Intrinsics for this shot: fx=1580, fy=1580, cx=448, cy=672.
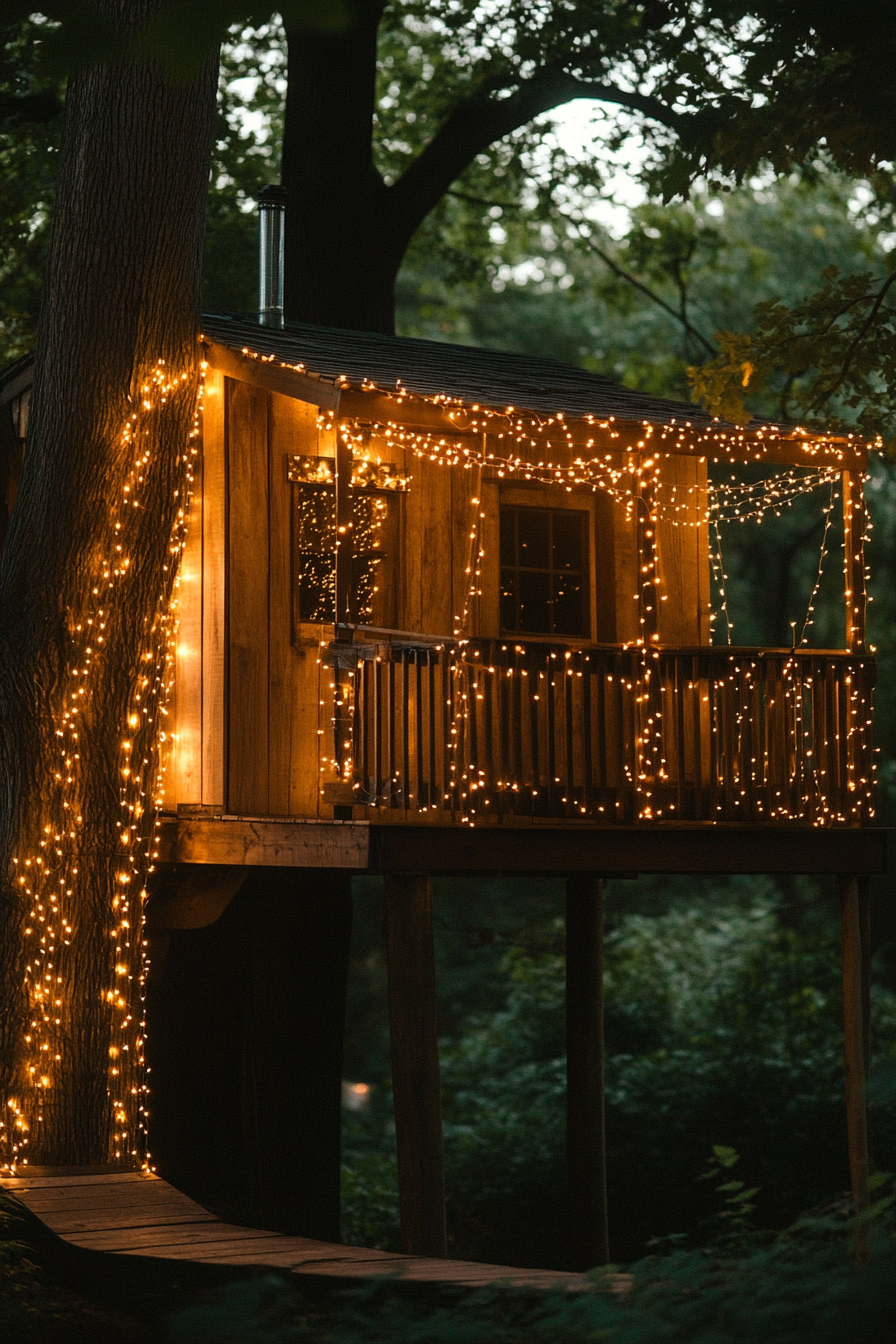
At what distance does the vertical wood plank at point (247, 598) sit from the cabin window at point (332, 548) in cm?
25

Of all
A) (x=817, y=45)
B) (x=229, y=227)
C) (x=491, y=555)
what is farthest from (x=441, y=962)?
(x=817, y=45)

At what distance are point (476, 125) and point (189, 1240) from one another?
1136cm

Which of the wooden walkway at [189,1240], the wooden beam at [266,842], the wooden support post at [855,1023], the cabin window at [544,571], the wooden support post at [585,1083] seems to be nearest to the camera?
the wooden walkway at [189,1240]

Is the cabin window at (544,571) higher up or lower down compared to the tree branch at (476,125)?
lower down

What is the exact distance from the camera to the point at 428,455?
34.2 ft

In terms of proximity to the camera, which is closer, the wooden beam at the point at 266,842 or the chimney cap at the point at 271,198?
the wooden beam at the point at 266,842

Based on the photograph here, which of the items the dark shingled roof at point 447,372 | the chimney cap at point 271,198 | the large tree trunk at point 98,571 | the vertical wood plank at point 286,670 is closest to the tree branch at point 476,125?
the dark shingled roof at point 447,372

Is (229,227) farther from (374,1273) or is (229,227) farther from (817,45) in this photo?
(374,1273)

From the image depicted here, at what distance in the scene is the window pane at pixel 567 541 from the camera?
Result: 437 inches

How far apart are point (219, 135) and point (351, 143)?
230 centimetres

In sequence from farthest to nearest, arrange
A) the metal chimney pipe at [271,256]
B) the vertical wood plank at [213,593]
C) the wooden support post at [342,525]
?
the metal chimney pipe at [271,256]
the vertical wood plank at [213,593]
the wooden support post at [342,525]

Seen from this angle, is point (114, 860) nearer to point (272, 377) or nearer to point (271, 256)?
point (272, 377)

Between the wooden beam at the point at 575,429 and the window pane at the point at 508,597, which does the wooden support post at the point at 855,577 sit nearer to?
the wooden beam at the point at 575,429

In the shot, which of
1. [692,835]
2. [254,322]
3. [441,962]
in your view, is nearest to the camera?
[692,835]
